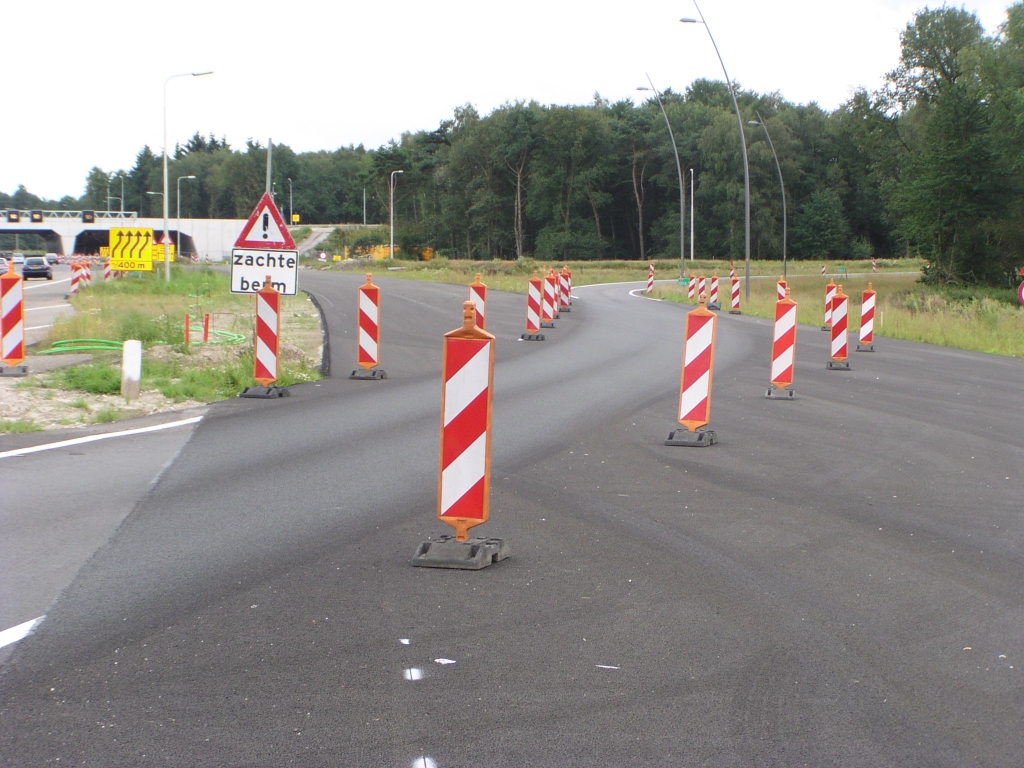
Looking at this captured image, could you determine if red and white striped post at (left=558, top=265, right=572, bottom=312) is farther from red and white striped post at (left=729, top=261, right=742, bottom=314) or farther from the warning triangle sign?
the warning triangle sign

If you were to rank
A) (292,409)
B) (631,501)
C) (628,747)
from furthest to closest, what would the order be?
(292,409) → (631,501) → (628,747)

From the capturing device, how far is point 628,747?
12.2 ft

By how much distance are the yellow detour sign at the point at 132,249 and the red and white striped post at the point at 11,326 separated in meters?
22.0

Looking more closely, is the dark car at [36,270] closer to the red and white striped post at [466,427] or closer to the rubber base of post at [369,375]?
the rubber base of post at [369,375]

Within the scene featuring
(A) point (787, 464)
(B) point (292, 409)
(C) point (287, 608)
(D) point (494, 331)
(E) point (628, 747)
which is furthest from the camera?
(D) point (494, 331)

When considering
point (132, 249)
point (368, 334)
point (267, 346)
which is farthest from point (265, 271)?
point (132, 249)

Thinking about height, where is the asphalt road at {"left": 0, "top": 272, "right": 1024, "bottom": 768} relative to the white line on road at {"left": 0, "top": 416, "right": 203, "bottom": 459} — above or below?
below

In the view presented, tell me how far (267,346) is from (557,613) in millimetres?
8923

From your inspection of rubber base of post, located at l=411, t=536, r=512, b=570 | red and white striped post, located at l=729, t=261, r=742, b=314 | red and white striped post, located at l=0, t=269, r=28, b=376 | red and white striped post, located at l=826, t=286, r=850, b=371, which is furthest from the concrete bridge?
rubber base of post, located at l=411, t=536, r=512, b=570

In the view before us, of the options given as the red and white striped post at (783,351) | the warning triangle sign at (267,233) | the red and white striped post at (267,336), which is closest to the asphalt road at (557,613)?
the red and white striped post at (267,336)

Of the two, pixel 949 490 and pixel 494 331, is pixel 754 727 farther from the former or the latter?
pixel 494 331

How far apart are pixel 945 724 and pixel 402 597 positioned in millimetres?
2655

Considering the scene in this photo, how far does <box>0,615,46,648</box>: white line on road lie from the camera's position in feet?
15.3

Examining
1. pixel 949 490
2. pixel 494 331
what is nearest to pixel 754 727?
pixel 949 490
